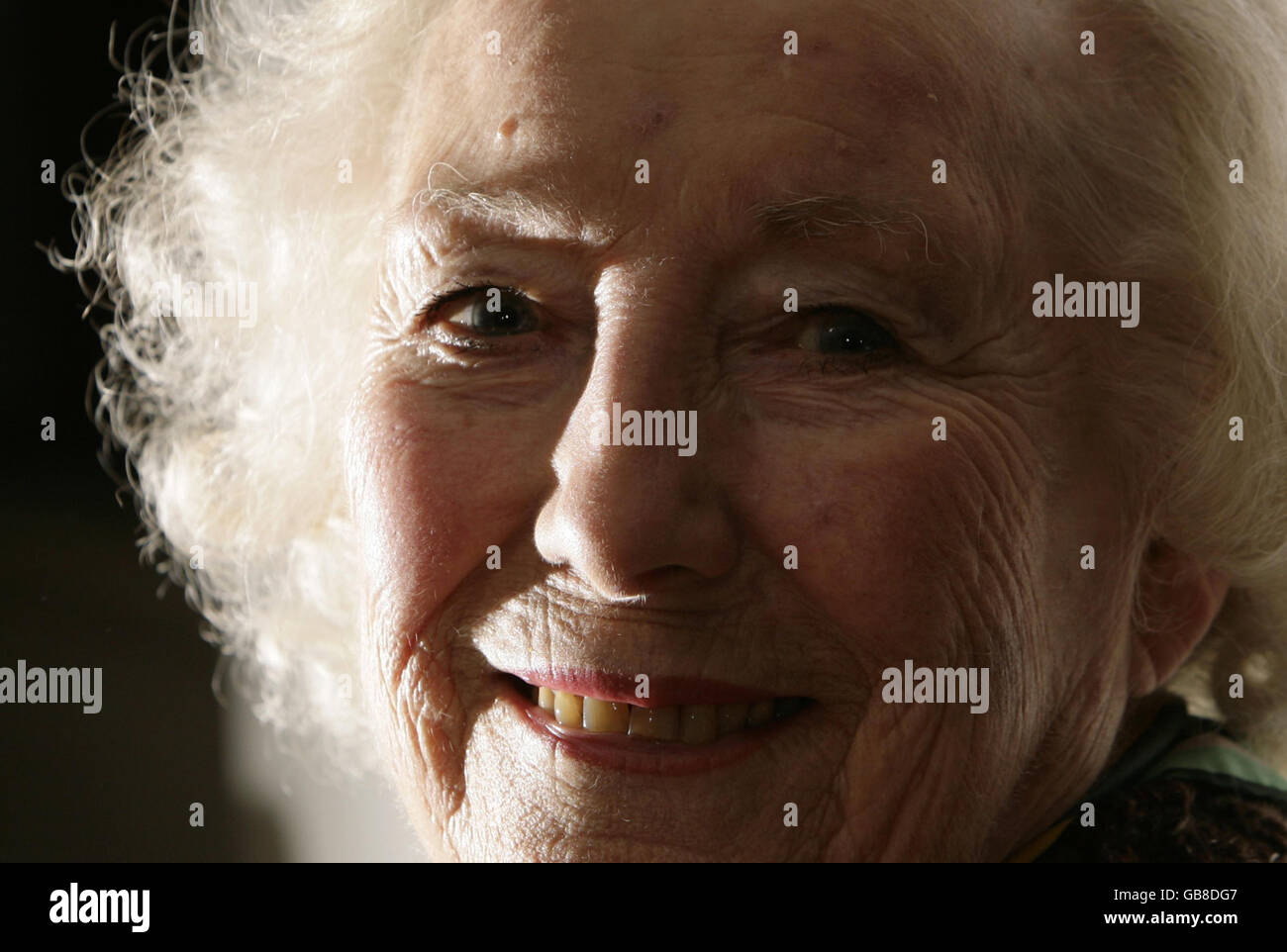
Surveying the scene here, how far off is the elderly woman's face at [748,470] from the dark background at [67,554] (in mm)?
1217

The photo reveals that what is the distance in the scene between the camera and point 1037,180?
1.34 metres

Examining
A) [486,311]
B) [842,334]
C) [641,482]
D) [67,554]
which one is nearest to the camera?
[641,482]

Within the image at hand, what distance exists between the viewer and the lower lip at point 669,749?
Result: 1255 mm

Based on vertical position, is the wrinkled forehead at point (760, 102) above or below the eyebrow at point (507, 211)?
above

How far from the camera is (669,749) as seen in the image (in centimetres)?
126

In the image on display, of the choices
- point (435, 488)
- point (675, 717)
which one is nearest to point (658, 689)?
point (675, 717)

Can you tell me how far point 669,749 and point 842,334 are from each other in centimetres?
49

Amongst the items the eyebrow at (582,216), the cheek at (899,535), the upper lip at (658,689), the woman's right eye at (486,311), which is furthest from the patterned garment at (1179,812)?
the woman's right eye at (486,311)

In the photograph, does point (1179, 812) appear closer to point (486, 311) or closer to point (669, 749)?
point (669, 749)

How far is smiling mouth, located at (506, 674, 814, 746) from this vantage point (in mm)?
1270

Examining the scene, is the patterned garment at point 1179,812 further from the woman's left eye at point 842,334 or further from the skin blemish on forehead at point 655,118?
the skin blemish on forehead at point 655,118

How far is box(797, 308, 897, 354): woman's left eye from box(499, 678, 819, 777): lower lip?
396 mm

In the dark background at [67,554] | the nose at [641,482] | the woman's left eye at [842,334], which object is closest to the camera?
the nose at [641,482]
